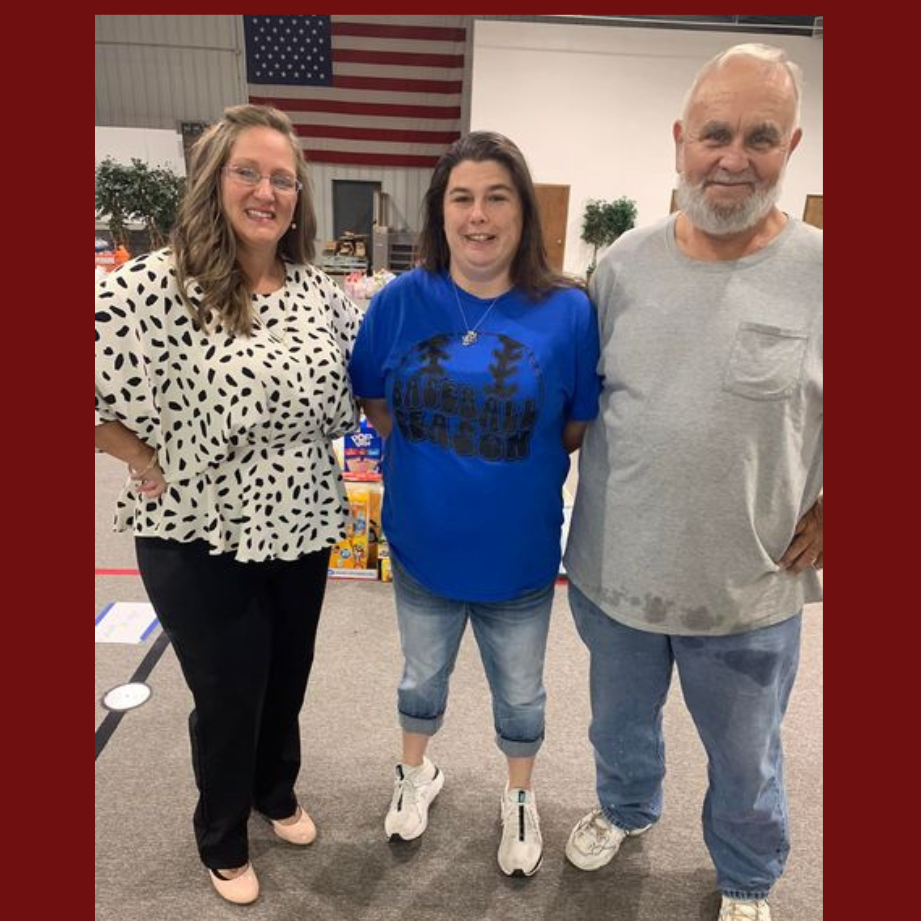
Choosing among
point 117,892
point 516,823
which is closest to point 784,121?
point 516,823

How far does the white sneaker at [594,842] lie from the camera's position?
1828 mm

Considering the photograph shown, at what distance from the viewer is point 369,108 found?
1141 cm

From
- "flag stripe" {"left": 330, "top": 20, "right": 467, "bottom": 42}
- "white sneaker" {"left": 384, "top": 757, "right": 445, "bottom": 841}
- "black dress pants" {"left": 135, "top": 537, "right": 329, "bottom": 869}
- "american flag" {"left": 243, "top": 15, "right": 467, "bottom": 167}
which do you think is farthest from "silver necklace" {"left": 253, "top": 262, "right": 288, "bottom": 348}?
"flag stripe" {"left": 330, "top": 20, "right": 467, "bottom": 42}

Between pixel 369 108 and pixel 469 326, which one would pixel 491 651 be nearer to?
pixel 469 326

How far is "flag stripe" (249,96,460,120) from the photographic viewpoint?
36.9ft

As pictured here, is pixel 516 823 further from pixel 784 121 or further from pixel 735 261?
pixel 784 121

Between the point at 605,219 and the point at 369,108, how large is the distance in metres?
4.31

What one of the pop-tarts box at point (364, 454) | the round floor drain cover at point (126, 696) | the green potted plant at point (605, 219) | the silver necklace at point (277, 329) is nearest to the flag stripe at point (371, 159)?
the green potted plant at point (605, 219)

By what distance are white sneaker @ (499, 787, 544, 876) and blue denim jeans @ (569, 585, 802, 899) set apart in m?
0.24

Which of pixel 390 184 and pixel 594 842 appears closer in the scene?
pixel 594 842

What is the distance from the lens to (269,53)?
36.0 ft

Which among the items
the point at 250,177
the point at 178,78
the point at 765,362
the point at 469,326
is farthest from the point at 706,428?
the point at 178,78

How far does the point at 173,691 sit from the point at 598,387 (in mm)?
1889

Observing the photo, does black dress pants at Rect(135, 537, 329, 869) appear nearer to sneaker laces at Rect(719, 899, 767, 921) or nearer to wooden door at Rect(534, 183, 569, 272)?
sneaker laces at Rect(719, 899, 767, 921)
